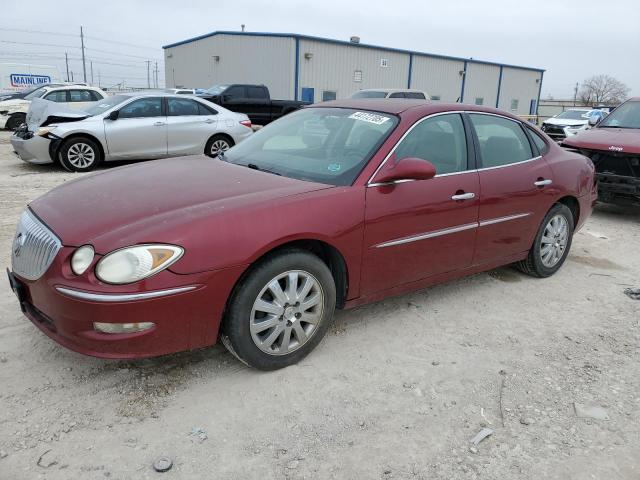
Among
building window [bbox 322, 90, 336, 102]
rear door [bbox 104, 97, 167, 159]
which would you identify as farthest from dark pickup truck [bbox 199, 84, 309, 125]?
building window [bbox 322, 90, 336, 102]

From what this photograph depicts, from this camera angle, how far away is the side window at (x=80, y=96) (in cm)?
1549

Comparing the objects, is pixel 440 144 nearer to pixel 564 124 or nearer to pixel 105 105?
pixel 105 105

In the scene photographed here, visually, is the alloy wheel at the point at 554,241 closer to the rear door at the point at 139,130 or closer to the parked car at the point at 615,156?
the parked car at the point at 615,156

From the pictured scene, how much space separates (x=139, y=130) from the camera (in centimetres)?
983

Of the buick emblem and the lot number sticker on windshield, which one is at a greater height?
the lot number sticker on windshield

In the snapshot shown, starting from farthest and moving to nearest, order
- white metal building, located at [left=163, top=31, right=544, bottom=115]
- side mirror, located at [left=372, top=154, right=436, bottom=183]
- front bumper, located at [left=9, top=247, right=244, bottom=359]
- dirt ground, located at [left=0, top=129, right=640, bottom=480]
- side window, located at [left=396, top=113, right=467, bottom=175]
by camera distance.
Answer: white metal building, located at [left=163, top=31, right=544, bottom=115]
side window, located at [left=396, top=113, right=467, bottom=175]
side mirror, located at [left=372, top=154, right=436, bottom=183]
front bumper, located at [left=9, top=247, right=244, bottom=359]
dirt ground, located at [left=0, top=129, right=640, bottom=480]

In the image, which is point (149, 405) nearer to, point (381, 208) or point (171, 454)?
point (171, 454)

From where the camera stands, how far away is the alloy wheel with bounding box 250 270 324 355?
2920 millimetres

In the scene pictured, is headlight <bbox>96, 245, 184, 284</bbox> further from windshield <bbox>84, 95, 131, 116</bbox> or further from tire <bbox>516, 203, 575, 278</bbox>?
windshield <bbox>84, 95, 131, 116</bbox>

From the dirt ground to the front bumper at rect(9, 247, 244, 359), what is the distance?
34 cm

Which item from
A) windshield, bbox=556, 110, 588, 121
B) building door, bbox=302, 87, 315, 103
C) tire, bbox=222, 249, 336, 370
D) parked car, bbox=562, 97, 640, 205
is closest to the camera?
tire, bbox=222, 249, 336, 370

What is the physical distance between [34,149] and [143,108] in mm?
2041

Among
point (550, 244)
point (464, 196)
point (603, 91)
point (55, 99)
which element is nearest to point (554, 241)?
point (550, 244)

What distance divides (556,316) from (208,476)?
3.00 metres
